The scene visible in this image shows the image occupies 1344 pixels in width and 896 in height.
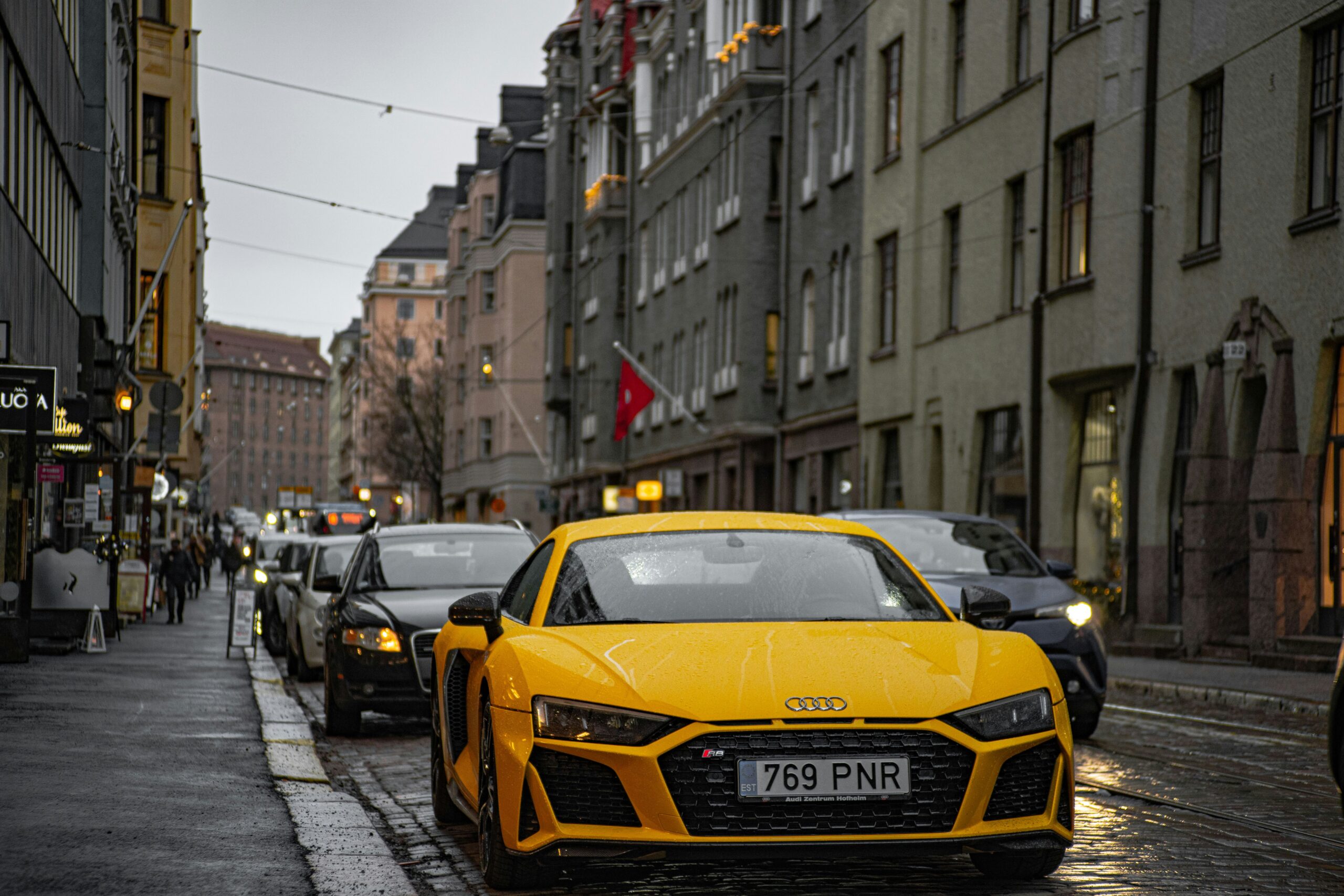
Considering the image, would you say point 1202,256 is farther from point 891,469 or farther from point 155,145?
point 155,145

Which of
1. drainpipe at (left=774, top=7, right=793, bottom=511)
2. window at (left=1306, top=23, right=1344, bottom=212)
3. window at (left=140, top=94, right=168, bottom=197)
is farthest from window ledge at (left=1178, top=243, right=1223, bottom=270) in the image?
window at (left=140, top=94, right=168, bottom=197)

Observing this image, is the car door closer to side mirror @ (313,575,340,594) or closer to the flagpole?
side mirror @ (313,575,340,594)

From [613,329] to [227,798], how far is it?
5437 cm

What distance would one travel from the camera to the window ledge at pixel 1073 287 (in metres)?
29.1

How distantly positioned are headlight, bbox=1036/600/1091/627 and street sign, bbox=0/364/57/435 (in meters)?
9.36

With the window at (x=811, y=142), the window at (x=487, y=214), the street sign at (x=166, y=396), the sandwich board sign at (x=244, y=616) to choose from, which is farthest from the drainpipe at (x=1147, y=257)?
the window at (x=487, y=214)

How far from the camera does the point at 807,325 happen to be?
44000 mm

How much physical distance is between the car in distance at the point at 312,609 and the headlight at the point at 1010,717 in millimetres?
12369

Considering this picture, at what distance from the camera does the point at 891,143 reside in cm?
3847

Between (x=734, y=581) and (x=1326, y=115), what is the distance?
17.9 metres

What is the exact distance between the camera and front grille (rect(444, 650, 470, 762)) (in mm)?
8219

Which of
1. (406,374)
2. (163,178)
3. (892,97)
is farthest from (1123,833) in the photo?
(406,374)

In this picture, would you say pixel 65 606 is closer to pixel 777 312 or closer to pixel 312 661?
pixel 312 661

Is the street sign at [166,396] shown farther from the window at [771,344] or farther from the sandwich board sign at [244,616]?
the window at [771,344]
